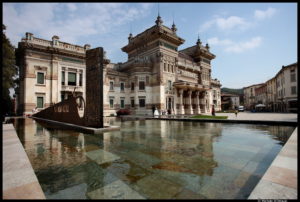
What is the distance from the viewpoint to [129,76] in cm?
3041

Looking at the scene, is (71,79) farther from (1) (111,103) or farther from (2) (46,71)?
(1) (111,103)

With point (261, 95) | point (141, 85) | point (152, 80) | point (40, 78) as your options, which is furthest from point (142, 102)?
point (261, 95)

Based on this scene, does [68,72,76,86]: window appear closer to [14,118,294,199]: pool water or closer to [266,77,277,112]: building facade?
[14,118,294,199]: pool water

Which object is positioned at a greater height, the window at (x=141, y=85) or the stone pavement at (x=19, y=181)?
the window at (x=141, y=85)

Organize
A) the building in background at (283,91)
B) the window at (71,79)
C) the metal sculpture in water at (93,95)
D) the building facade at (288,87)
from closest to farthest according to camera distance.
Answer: the metal sculpture in water at (93,95)
the window at (71,79)
the building facade at (288,87)
the building in background at (283,91)

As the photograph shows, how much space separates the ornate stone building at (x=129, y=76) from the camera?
21.5m

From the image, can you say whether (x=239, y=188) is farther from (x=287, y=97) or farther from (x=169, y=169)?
(x=287, y=97)

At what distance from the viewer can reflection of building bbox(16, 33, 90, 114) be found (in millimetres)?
20844

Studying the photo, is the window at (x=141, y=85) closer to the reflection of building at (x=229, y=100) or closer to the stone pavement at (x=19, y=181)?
the stone pavement at (x=19, y=181)

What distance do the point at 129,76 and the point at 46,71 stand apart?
14305 millimetres

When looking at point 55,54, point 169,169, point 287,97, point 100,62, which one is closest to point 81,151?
point 169,169

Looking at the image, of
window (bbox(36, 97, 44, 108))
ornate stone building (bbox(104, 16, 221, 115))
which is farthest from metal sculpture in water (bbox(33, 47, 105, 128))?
ornate stone building (bbox(104, 16, 221, 115))

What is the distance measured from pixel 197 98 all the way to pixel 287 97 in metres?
23.1

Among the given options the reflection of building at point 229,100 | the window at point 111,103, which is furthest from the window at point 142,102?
the reflection of building at point 229,100
